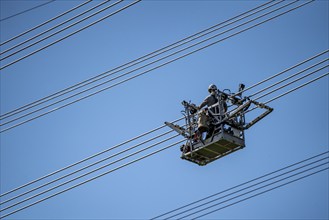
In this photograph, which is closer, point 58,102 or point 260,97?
point 260,97

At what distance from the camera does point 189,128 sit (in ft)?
96.5

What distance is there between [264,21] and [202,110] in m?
3.05

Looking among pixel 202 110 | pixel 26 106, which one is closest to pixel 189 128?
pixel 202 110

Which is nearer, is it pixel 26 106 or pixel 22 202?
pixel 22 202

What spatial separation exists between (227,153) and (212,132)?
0.71 m

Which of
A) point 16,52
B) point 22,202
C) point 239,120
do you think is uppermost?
point 16,52

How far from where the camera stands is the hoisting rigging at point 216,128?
28641mm

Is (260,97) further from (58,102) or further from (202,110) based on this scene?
(58,102)

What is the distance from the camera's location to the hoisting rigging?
1128 inches

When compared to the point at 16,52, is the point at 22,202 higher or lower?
lower

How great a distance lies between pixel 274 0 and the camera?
29.1 m

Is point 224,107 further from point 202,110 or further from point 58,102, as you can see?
point 58,102

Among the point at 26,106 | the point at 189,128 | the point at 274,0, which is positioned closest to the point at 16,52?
the point at 26,106

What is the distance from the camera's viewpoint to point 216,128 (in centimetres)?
2880
